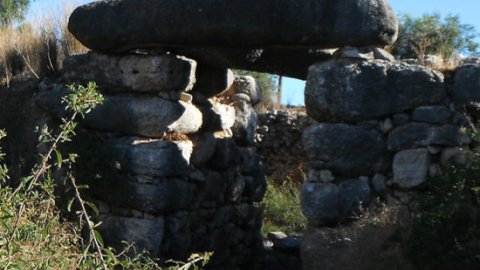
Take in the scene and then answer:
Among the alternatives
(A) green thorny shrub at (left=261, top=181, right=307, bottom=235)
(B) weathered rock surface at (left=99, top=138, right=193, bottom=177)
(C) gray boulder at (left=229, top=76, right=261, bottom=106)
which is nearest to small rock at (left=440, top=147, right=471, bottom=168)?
(B) weathered rock surface at (left=99, top=138, right=193, bottom=177)

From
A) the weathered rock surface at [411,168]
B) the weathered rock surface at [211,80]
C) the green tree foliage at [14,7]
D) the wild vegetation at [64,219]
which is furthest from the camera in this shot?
the green tree foliage at [14,7]

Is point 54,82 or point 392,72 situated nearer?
point 392,72

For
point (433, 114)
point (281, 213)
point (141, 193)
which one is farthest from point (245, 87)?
point (281, 213)

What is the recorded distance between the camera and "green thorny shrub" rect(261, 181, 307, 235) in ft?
32.4

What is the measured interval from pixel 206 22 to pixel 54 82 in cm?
175

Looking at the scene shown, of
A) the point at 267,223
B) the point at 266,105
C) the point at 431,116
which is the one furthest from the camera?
the point at 266,105

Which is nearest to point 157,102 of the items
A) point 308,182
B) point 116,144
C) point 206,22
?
point 116,144

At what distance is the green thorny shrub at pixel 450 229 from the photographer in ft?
13.4

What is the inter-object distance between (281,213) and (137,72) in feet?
16.5

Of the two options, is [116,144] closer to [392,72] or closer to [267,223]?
[392,72]

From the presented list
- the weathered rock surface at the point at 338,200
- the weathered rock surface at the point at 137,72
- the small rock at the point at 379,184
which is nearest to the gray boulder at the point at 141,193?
the weathered rock surface at the point at 137,72

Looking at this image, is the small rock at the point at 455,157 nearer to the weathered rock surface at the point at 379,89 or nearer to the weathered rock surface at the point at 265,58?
the weathered rock surface at the point at 379,89

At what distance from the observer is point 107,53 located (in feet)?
20.1

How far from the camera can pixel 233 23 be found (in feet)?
17.6
